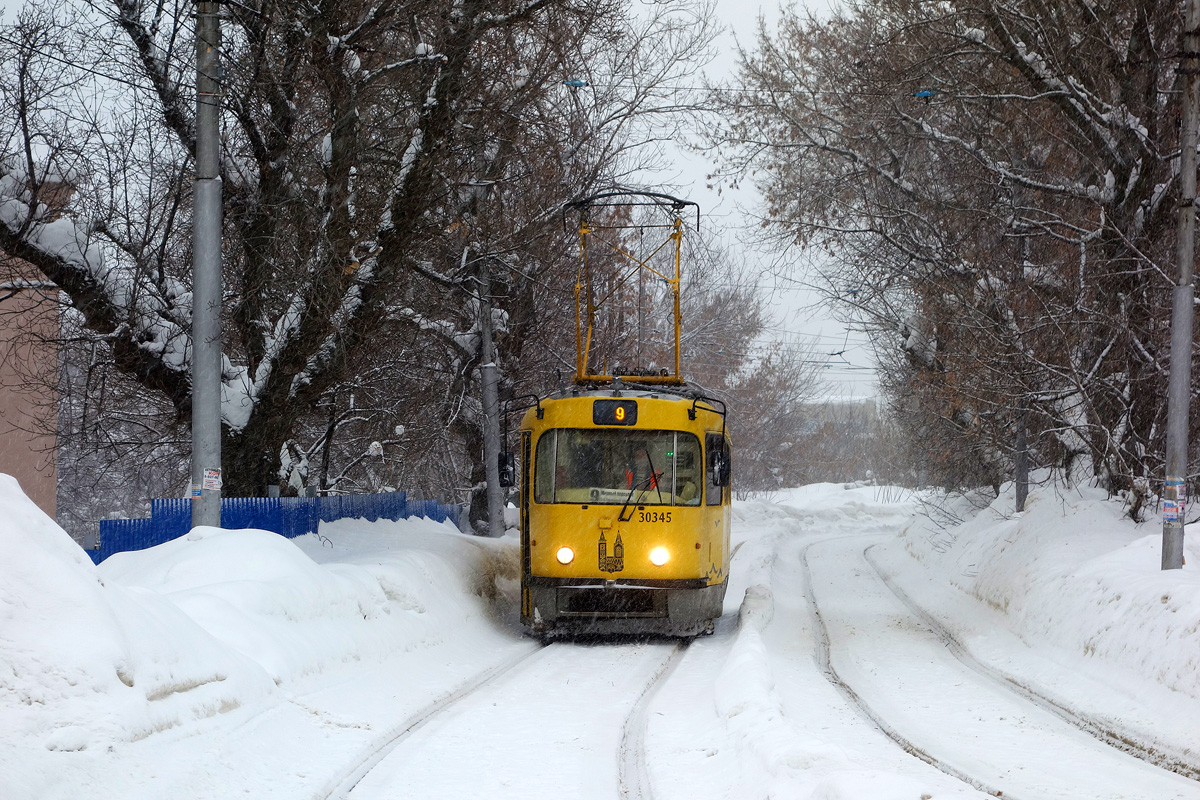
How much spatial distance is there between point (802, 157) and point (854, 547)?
50.3 ft

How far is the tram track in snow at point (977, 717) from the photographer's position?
23.4ft

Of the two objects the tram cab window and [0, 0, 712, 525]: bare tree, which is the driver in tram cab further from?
[0, 0, 712, 525]: bare tree

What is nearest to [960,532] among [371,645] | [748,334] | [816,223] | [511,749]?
[816,223]

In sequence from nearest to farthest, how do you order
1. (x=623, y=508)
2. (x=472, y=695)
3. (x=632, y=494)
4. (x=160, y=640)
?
1. (x=160, y=640)
2. (x=472, y=695)
3. (x=623, y=508)
4. (x=632, y=494)

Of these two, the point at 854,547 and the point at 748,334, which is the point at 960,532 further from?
the point at 748,334

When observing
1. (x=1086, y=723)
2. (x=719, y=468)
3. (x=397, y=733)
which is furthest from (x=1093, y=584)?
(x=397, y=733)

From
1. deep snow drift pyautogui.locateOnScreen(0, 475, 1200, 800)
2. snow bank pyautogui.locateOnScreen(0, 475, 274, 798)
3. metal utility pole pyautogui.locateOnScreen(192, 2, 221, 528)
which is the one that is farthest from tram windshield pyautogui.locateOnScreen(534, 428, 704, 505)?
snow bank pyautogui.locateOnScreen(0, 475, 274, 798)

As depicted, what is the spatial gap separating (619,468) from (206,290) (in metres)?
5.54

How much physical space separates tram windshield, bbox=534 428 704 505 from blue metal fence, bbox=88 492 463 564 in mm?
3479

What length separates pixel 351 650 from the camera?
10.5 metres

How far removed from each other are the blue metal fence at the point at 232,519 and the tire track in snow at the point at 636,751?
5603 millimetres

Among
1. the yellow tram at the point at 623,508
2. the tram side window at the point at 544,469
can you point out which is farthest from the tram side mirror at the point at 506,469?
the tram side window at the point at 544,469

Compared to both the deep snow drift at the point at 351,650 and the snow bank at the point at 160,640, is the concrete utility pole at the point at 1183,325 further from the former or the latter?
the snow bank at the point at 160,640

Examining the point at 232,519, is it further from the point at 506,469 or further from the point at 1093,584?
the point at 1093,584
